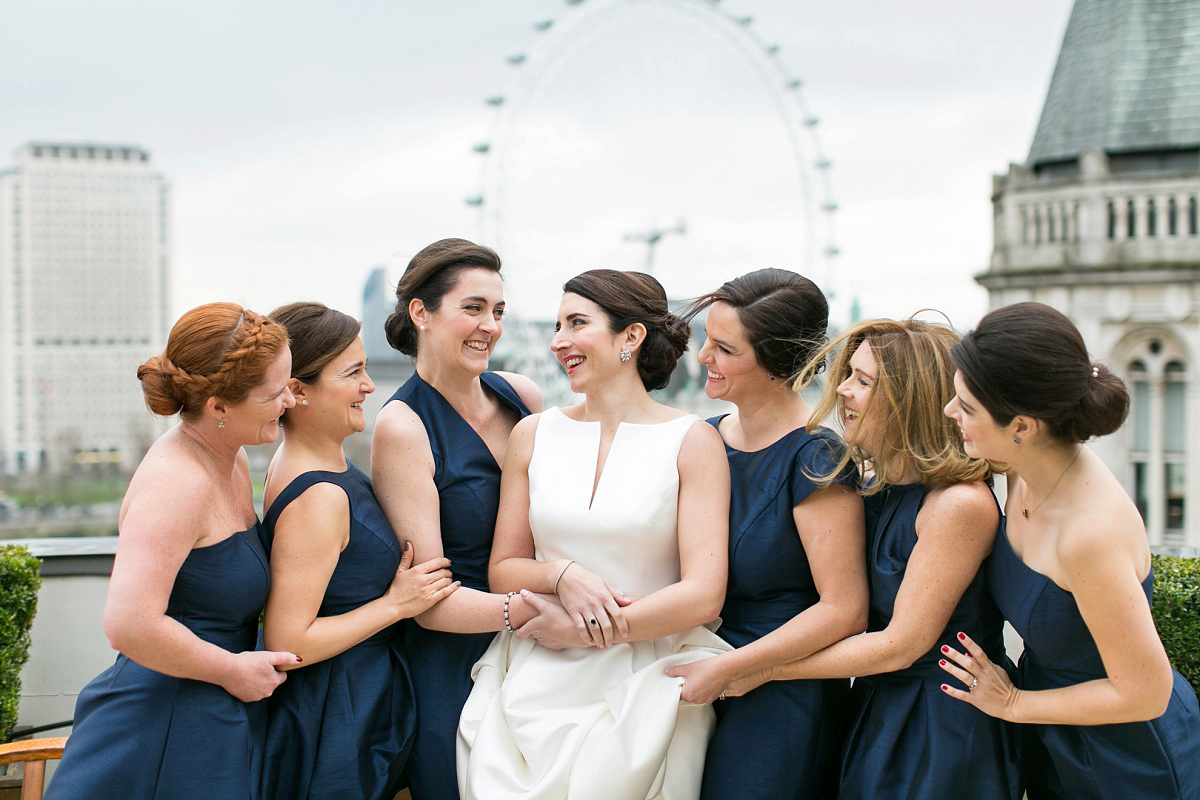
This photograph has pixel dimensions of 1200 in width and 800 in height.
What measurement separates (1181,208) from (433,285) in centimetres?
3915

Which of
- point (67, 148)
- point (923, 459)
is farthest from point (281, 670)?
point (67, 148)

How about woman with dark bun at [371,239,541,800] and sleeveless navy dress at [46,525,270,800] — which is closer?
sleeveless navy dress at [46,525,270,800]

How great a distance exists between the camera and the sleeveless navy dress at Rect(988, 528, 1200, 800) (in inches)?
104

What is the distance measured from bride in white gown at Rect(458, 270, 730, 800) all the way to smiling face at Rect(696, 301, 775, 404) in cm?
15

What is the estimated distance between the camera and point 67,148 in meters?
94.9

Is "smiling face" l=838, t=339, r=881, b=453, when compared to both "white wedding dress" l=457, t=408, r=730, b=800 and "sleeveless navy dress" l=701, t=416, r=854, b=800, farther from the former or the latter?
"white wedding dress" l=457, t=408, r=730, b=800

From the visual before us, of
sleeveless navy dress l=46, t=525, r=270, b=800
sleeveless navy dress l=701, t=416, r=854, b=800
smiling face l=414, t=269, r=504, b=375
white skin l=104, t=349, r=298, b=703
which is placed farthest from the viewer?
smiling face l=414, t=269, r=504, b=375

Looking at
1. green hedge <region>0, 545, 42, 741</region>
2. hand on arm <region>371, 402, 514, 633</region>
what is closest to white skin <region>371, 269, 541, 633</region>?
hand on arm <region>371, 402, 514, 633</region>

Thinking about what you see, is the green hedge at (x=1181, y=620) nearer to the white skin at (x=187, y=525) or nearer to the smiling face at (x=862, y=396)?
the smiling face at (x=862, y=396)

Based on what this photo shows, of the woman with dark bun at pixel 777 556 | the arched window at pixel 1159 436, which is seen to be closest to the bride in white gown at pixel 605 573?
the woman with dark bun at pixel 777 556

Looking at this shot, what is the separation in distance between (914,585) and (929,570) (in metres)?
0.06

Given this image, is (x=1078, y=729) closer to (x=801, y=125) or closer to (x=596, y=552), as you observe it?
(x=596, y=552)

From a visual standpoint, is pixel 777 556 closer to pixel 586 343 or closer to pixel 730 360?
pixel 730 360

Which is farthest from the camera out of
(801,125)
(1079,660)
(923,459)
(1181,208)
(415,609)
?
(1181,208)
